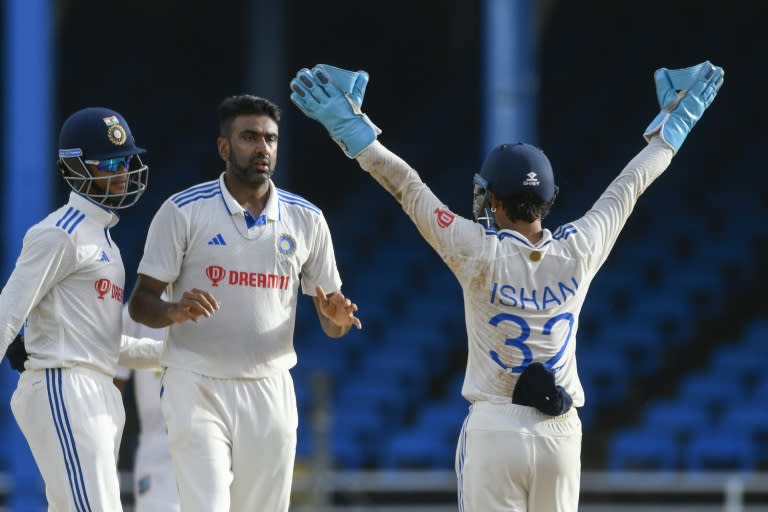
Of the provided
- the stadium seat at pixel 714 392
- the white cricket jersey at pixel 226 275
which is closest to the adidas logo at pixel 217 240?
the white cricket jersey at pixel 226 275

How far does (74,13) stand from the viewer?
22781mm

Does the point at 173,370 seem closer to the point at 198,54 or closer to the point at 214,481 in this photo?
the point at 214,481

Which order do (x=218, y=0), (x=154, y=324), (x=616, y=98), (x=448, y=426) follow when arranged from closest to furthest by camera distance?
(x=154, y=324)
(x=448, y=426)
(x=616, y=98)
(x=218, y=0)

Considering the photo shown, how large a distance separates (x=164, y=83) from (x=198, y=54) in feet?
2.15

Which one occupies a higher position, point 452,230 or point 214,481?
point 452,230

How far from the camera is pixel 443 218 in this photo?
233 inches

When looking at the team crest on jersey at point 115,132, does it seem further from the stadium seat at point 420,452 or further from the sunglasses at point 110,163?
the stadium seat at point 420,452

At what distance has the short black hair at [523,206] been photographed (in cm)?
597

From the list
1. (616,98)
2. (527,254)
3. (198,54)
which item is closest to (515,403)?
(527,254)

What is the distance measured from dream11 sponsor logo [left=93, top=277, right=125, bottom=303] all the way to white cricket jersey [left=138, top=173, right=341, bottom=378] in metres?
0.16

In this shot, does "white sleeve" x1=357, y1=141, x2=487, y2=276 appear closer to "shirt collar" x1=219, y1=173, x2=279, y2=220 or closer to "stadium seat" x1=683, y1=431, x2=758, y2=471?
"shirt collar" x1=219, y1=173, x2=279, y2=220

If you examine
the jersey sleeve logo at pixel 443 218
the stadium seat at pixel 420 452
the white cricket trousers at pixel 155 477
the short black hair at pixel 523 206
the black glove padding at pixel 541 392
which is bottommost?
the stadium seat at pixel 420 452

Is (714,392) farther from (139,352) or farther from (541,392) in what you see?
(541,392)

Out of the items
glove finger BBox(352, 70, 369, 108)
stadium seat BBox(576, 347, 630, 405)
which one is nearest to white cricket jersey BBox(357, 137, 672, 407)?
glove finger BBox(352, 70, 369, 108)
